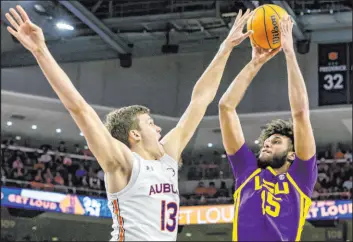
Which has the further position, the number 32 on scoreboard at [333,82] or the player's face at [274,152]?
the number 32 on scoreboard at [333,82]

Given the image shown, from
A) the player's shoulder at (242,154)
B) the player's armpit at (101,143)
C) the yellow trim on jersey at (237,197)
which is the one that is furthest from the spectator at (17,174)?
the player's armpit at (101,143)

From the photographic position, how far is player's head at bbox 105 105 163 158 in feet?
12.8

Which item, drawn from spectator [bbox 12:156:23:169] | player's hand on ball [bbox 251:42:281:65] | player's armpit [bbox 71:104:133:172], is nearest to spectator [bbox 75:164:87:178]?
spectator [bbox 12:156:23:169]

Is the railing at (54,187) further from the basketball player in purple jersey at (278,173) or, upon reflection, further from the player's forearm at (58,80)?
the player's forearm at (58,80)

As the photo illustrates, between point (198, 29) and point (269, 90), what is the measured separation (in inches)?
139

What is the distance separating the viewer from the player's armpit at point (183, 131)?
163 inches

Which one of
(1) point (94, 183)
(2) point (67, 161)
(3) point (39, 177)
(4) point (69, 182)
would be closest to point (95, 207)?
(4) point (69, 182)

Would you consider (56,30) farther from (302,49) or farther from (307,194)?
(307,194)

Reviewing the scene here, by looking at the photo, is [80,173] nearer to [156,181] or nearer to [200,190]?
[200,190]

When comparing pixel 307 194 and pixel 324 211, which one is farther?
pixel 324 211

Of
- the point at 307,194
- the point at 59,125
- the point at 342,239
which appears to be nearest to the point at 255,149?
the point at 342,239

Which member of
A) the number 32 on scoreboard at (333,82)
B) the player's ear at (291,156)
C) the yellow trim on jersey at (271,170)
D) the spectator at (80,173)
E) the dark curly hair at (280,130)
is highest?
the number 32 on scoreboard at (333,82)

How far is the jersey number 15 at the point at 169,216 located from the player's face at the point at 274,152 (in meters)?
0.92

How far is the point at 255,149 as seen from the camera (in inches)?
1006
